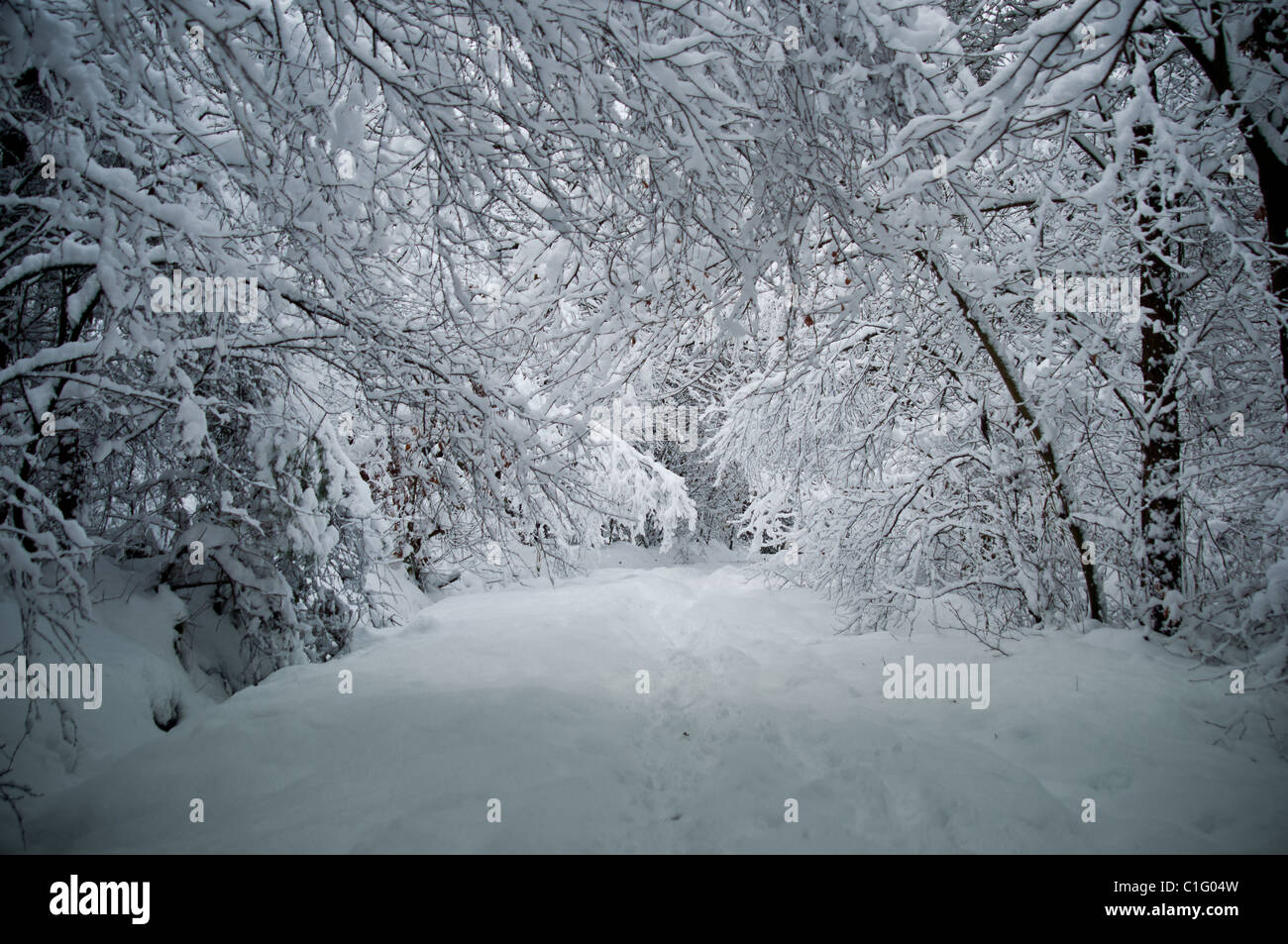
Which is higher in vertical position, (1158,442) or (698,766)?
(1158,442)

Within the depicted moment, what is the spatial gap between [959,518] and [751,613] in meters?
4.00

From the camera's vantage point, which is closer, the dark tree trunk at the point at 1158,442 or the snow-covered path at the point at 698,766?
the snow-covered path at the point at 698,766

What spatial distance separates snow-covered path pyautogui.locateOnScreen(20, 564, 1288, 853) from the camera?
282 centimetres

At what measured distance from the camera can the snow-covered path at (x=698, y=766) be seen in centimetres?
282

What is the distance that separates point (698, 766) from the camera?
12.4 ft

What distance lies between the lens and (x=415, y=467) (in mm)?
3986

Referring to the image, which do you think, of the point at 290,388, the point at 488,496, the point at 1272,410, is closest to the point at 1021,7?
the point at 1272,410

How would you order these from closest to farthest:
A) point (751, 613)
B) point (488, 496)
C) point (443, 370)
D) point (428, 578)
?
point (443, 370) < point (488, 496) < point (751, 613) < point (428, 578)

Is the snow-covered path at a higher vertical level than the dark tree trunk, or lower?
lower

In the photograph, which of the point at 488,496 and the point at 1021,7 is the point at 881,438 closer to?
the point at 1021,7

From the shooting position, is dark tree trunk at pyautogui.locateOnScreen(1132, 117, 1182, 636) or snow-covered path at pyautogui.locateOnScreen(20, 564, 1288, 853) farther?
dark tree trunk at pyautogui.locateOnScreen(1132, 117, 1182, 636)

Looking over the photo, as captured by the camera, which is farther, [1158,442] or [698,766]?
[1158,442]

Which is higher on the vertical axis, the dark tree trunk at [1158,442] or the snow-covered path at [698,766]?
the dark tree trunk at [1158,442]

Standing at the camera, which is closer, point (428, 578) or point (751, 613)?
point (751, 613)
